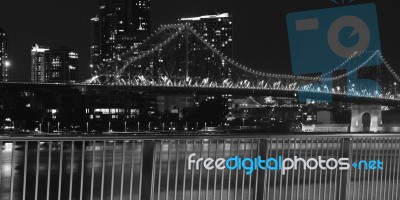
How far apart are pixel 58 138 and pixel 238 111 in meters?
135

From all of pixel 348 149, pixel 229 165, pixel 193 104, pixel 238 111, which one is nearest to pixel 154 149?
pixel 229 165

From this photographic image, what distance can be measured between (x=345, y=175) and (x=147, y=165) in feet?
7.38

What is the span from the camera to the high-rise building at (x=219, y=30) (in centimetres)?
16812

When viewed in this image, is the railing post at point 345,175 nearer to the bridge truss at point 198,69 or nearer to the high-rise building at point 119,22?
the bridge truss at point 198,69

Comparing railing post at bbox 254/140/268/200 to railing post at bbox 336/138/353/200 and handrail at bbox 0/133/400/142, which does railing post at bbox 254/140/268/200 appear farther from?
railing post at bbox 336/138/353/200

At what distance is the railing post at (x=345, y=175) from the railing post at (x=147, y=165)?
2.13m

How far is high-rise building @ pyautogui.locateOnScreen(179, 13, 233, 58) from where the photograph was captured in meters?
168

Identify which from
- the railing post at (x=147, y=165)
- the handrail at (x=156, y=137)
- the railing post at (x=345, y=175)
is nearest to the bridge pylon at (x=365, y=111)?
the railing post at (x=345, y=175)

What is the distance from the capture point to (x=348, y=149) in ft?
22.5

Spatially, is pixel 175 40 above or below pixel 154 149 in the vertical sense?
above

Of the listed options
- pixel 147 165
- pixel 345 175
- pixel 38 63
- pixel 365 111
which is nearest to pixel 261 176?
pixel 345 175

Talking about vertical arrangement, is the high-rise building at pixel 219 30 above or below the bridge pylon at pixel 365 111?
above

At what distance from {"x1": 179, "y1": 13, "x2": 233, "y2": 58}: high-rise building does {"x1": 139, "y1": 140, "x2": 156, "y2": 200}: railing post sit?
15570 centimetres

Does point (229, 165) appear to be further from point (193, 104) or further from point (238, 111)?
point (238, 111)
